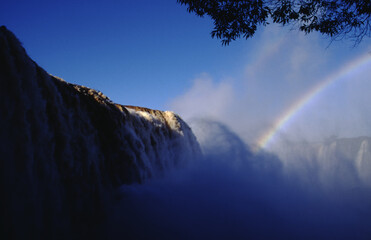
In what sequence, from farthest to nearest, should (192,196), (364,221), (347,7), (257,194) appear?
(257,194), (192,196), (364,221), (347,7)

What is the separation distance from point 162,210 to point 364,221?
8.16 metres

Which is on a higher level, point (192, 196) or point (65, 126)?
point (65, 126)

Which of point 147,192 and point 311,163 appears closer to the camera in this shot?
point 147,192

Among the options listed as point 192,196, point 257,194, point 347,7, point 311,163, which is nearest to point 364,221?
point 257,194

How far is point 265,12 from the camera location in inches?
215

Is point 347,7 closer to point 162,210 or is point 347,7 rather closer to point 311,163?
point 162,210

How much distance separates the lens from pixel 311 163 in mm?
22688

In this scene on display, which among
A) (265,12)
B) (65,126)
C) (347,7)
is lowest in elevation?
(65,126)

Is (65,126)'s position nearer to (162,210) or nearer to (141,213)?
(141,213)

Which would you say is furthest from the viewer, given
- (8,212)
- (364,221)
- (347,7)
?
(364,221)

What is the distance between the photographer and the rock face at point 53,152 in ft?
12.0

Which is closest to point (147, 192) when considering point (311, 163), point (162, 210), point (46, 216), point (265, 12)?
point (162, 210)

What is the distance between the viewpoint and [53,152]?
4.64 meters

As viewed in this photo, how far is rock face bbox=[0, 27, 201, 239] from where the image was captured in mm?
3646
